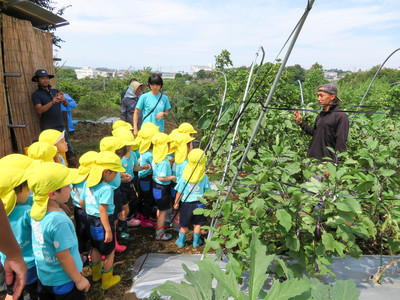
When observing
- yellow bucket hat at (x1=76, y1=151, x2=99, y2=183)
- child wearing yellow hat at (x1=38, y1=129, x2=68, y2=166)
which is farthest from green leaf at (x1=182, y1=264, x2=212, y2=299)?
child wearing yellow hat at (x1=38, y1=129, x2=68, y2=166)

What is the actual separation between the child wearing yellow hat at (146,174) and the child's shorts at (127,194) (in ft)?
0.49

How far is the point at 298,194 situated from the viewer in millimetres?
1602

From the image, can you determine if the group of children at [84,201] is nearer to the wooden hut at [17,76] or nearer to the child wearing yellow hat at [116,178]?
the child wearing yellow hat at [116,178]

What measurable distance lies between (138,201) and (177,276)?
126 centimetres

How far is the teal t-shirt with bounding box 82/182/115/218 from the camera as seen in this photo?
210 centimetres

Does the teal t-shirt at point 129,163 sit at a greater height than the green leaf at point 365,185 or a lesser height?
lesser

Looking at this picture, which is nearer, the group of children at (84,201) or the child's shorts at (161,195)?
the group of children at (84,201)

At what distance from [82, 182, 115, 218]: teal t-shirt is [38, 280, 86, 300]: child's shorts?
1.96 feet

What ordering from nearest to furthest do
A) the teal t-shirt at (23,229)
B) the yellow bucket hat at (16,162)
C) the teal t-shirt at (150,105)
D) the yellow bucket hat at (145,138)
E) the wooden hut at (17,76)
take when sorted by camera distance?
the teal t-shirt at (23,229) → the yellow bucket hat at (16,162) → the yellow bucket hat at (145,138) → the wooden hut at (17,76) → the teal t-shirt at (150,105)

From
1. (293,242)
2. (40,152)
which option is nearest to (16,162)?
(40,152)

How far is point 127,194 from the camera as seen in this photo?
303 centimetres

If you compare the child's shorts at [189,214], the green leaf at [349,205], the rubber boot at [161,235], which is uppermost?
the green leaf at [349,205]

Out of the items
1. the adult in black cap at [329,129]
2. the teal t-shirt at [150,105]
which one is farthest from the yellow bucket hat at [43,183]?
the teal t-shirt at [150,105]

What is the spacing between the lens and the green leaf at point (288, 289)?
0.57 m
